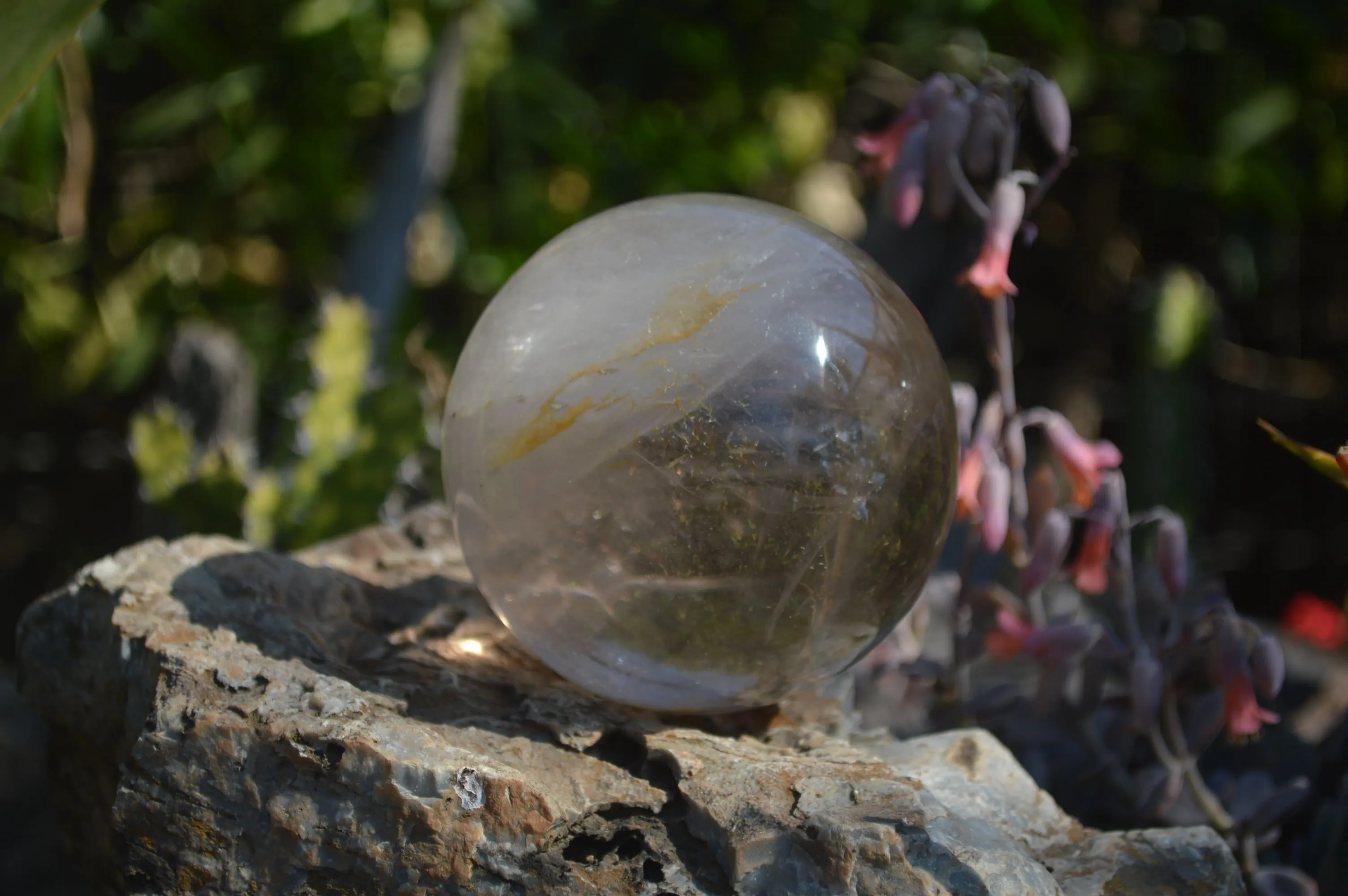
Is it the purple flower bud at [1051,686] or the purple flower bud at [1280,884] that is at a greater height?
the purple flower bud at [1051,686]

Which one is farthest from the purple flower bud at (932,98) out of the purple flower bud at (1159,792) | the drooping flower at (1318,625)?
the drooping flower at (1318,625)

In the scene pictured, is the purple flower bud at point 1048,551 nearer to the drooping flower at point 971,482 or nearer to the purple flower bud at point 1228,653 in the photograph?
the drooping flower at point 971,482

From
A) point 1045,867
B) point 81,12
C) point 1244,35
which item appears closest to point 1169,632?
point 1045,867

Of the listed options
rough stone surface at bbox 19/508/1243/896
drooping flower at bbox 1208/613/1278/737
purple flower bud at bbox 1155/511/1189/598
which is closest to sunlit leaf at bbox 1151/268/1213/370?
purple flower bud at bbox 1155/511/1189/598

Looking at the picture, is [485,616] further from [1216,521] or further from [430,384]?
[1216,521]

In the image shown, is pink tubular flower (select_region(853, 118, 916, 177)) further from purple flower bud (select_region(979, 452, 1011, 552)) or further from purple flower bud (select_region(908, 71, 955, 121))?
purple flower bud (select_region(979, 452, 1011, 552))
